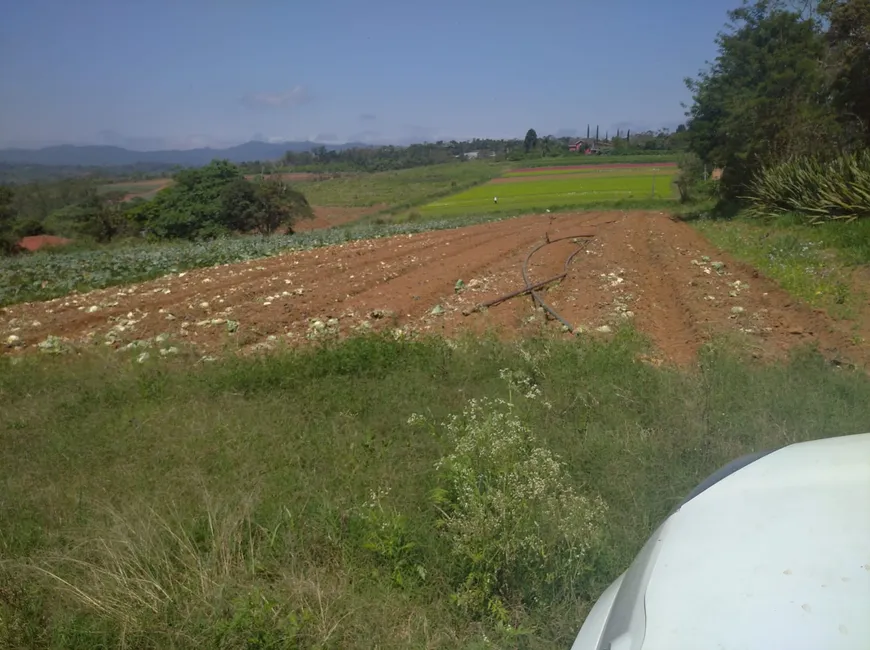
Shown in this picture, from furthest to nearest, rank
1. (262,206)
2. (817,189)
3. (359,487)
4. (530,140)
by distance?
(530,140) → (262,206) → (817,189) → (359,487)

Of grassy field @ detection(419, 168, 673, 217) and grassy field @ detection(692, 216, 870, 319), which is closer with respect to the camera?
grassy field @ detection(692, 216, 870, 319)

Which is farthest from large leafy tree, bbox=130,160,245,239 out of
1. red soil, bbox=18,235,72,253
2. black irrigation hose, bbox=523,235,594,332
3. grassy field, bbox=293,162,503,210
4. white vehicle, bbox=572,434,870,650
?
white vehicle, bbox=572,434,870,650

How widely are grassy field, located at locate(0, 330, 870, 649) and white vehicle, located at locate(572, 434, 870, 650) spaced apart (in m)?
0.99

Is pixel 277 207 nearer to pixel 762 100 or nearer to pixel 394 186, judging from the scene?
pixel 762 100

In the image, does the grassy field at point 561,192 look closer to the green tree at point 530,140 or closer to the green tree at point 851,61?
the green tree at point 851,61

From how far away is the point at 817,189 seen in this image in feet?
45.8

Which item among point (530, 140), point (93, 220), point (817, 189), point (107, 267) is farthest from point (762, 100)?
point (530, 140)

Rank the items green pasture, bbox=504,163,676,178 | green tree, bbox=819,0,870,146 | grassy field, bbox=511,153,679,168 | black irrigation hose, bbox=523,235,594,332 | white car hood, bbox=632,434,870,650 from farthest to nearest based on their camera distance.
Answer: grassy field, bbox=511,153,679,168 → green pasture, bbox=504,163,676,178 → green tree, bbox=819,0,870,146 → black irrigation hose, bbox=523,235,594,332 → white car hood, bbox=632,434,870,650

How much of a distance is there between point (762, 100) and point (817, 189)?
16.5 ft

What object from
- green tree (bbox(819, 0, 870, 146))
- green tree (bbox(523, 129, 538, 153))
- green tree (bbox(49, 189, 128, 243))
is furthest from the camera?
green tree (bbox(523, 129, 538, 153))

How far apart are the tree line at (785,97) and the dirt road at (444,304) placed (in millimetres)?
6075

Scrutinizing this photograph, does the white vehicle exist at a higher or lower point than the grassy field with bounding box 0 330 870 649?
higher

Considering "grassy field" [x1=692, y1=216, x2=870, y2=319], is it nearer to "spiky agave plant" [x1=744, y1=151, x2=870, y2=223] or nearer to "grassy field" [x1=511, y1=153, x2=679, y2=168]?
"spiky agave plant" [x1=744, y1=151, x2=870, y2=223]

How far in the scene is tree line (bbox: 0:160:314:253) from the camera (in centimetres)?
3428
